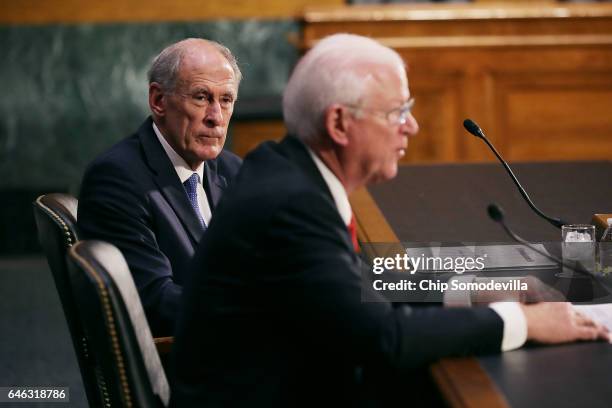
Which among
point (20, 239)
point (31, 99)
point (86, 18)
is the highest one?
point (86, 18)

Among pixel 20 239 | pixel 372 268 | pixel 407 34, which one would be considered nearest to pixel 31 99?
pixel 20 239

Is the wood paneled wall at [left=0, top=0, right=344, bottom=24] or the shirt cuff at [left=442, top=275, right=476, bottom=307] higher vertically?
the wood paneled wall at [left=0, top=0, right=344, bottom=24]

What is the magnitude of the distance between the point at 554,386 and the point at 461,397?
0.49ft

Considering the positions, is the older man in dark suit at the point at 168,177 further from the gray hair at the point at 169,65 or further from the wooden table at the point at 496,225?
the wooden table at the point at 496,225

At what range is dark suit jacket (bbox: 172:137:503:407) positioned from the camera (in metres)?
1.61

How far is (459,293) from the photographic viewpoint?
1944 millimetres

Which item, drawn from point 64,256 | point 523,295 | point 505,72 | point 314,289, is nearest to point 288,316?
point 314,289

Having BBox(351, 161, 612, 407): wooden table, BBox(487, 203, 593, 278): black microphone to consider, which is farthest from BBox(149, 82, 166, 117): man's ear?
BBox(487, 203, 593, 278): black microphone

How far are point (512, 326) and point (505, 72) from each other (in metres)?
4.57

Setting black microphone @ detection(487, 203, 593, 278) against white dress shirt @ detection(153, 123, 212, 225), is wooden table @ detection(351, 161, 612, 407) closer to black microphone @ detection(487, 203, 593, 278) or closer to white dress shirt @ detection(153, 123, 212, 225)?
black microphone @ detection(487, 203, 593, 278)

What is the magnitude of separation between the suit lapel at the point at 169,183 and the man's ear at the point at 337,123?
31.3 inches

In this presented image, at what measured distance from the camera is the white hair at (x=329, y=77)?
1700 mm

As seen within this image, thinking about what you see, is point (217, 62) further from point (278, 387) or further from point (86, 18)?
point (86, 18)

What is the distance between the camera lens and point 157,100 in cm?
263
